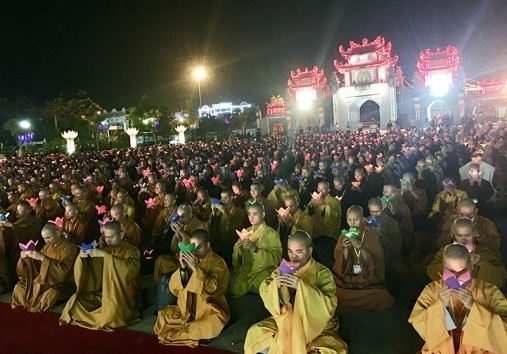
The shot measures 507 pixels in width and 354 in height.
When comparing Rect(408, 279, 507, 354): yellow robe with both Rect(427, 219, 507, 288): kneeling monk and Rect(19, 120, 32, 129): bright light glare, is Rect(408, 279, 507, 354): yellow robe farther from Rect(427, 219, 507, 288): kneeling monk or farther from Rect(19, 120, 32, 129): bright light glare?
Rect(19, 120, 32, 129): bright light glare

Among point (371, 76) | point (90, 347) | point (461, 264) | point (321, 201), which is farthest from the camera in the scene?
point (371, 76)

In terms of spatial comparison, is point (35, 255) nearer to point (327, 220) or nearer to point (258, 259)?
point (258, 259)

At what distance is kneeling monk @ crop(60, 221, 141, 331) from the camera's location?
593cm

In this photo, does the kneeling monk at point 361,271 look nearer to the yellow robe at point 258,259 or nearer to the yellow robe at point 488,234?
the yellow robe at point 258,259

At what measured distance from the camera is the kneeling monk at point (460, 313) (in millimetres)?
3895

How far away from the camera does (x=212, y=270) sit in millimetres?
5715

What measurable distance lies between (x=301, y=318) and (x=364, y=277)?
2.02 meters

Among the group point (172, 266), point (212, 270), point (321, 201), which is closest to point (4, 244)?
point (172, 266)

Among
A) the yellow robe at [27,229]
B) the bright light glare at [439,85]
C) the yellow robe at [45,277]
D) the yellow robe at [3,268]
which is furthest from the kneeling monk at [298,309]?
the bright light glare at [439,85]

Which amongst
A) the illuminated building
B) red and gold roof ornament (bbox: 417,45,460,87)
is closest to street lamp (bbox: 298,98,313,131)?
the illuminated building

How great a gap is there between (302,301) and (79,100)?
55185 millimetres

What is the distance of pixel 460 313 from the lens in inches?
166

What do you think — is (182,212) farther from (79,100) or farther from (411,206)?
(79,100)

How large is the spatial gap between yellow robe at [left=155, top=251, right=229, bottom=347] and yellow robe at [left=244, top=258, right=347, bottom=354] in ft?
2.67
